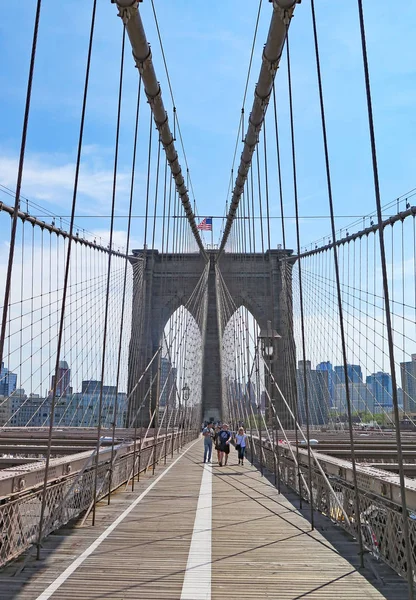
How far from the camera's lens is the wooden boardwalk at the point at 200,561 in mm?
3322

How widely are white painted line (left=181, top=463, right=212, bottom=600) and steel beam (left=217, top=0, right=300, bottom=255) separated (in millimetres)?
5252

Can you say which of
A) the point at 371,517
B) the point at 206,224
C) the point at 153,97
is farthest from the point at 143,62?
the point at 206,224

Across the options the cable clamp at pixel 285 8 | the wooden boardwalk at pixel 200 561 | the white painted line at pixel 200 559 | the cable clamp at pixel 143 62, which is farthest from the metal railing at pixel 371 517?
the cable clamp at pixel 143 62

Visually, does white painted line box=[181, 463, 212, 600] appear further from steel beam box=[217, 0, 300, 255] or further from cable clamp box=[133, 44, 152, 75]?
cable clamp box=[133, 44, 152, 75]

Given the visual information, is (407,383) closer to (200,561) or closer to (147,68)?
(147,68)

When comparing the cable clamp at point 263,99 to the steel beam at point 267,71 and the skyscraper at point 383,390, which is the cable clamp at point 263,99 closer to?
the steel beam at point 267,71

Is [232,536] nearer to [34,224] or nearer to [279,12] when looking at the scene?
[279,12]

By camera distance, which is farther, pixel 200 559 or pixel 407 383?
pixel 407 383

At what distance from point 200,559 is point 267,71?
736cm

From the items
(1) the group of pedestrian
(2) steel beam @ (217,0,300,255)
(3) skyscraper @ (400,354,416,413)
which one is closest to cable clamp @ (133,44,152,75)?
(2) steel beam @ (217,0,300,255)

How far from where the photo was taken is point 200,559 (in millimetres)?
4078

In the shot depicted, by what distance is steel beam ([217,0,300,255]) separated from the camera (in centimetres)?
676

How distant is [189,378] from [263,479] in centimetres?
1635

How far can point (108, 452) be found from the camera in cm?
762
